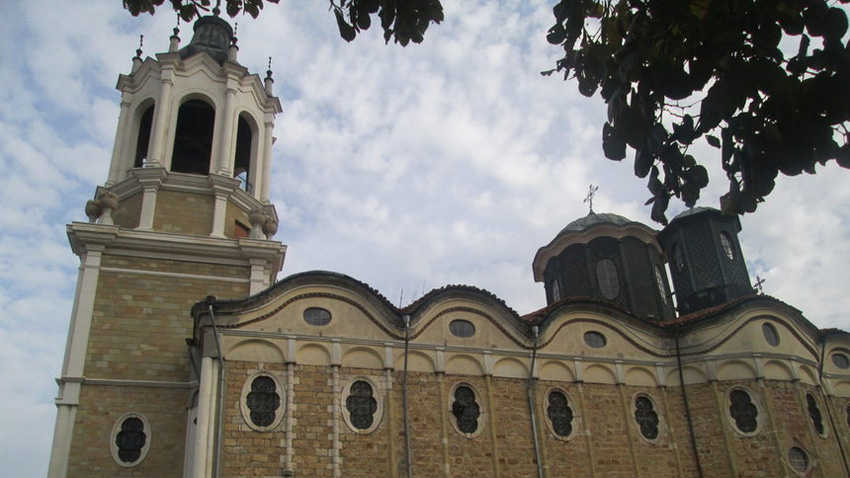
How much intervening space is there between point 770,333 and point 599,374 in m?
5.10

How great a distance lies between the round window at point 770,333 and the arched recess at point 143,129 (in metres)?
18.9

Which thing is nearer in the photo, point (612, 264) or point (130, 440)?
point (130, 440)

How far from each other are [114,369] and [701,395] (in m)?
15.4

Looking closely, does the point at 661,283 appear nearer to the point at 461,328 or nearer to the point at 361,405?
the point at 461,328

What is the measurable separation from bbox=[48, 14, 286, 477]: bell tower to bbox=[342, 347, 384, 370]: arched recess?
12.5 ft

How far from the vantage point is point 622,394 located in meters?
18.8

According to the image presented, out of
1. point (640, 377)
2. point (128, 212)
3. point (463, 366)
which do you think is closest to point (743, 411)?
point (640, 377)

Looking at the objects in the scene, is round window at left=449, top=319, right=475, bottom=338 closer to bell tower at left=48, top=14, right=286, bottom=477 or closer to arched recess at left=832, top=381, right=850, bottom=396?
bell tower at left=48, top=14, right=286, bottom=477

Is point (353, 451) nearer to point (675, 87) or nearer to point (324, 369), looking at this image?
point (324, 369)

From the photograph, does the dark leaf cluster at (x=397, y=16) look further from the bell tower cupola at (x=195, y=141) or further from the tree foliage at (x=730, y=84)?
the bell tower cupola at (x=195, y=141)

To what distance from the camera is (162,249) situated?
19156mm

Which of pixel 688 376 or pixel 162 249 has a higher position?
pixel 162 249

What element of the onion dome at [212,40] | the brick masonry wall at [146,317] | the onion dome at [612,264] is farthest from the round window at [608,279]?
the onion dome at [212,40]

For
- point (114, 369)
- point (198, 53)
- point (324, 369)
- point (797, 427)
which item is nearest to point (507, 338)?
point (324, 369)
